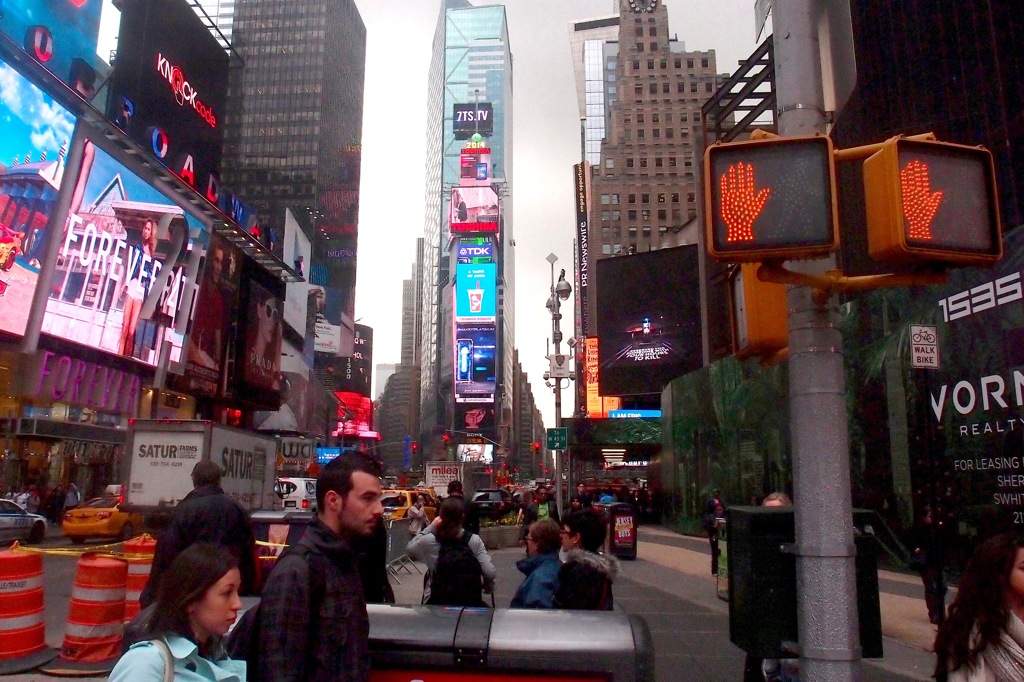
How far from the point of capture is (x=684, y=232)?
59.8 meters

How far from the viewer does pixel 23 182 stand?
2678cm

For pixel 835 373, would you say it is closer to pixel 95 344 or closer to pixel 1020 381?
pixel 1020 381

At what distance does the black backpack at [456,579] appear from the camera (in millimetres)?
6324

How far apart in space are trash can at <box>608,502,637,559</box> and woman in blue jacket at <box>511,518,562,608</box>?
47.2ft

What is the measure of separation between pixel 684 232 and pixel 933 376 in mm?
46097

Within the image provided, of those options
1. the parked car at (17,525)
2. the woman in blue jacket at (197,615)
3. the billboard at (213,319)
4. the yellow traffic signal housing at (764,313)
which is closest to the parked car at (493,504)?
the parked car at (17,525)

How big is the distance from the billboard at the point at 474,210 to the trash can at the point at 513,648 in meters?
135

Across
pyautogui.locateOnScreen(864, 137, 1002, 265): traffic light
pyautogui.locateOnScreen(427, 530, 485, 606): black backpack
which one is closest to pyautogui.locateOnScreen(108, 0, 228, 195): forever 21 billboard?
pyautogui.locateOnScreen(427, 530, 485, 606): black backpack

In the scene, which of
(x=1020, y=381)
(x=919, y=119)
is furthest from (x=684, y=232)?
(x=1020, y=381)

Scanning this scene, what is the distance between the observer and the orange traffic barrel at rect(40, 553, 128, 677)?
25.2 ft

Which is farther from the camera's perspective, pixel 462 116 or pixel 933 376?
pixel 462 116

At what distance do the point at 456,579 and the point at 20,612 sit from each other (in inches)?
178

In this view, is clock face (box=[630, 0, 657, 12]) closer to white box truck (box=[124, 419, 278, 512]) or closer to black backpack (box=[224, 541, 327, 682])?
white box truck (box=[124, 419, 278, 512])

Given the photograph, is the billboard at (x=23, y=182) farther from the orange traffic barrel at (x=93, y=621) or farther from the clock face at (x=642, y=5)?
the clock face at (x=642, y=5)
